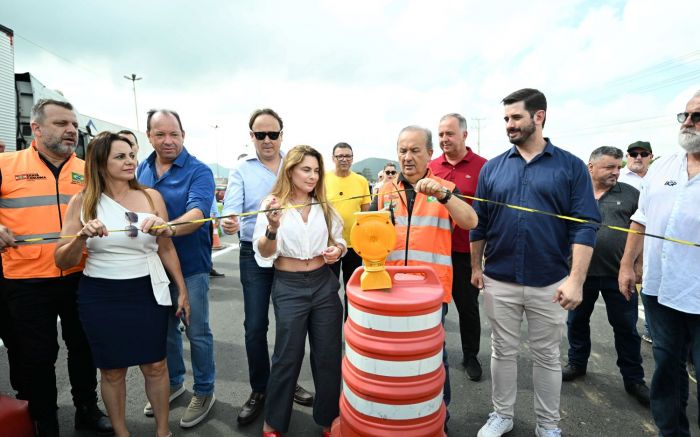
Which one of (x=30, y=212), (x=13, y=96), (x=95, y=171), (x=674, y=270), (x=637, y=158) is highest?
(x=13, y=96)

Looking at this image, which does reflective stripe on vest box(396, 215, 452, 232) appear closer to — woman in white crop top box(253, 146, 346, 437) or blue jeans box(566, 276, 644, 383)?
woman in white crop top box(253, 146, 346, 437)

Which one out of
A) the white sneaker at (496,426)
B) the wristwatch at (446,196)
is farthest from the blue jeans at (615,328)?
the wristwatch at (446,196)

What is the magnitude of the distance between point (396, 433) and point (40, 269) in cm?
252

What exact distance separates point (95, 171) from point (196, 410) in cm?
194

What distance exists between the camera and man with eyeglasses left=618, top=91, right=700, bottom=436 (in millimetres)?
2037

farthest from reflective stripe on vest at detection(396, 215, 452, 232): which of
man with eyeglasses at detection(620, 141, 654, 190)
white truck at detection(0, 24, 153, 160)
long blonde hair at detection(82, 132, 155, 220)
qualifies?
white truck at detection(0, 24, 153, 160)

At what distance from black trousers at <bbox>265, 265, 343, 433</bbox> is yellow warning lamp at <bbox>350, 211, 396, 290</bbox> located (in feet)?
1.96

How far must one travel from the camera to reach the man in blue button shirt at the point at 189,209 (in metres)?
2.75

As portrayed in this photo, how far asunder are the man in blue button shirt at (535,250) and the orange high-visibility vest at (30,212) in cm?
309

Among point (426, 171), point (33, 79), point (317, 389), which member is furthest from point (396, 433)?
point (33, 79)

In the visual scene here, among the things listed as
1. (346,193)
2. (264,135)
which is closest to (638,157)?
(346,193)

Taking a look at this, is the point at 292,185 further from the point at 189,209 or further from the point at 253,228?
the point at 189,209

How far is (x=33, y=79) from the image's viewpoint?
7938 mm

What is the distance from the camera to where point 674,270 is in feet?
6.83
